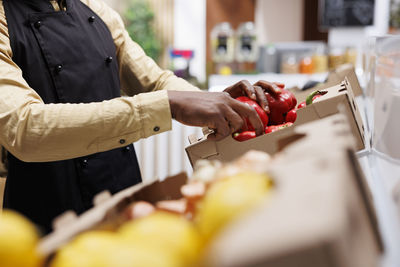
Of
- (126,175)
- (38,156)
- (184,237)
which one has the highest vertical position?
(184,237)

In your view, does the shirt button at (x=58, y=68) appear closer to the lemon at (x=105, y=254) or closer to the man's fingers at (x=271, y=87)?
the man's fingers at (x=271, y=87)

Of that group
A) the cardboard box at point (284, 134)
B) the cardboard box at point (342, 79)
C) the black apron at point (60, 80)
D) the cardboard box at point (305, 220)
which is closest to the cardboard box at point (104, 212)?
the cardboard box at point (305, 220)

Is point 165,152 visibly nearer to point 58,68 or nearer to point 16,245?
point 58,68

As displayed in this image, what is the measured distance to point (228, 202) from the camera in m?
0.50

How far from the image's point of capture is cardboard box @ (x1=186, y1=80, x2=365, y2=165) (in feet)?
3.59

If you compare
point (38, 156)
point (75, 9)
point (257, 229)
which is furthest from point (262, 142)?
point (75, 9)

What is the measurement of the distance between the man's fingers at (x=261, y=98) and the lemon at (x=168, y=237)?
87cm

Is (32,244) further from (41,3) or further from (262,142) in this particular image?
(41,3)

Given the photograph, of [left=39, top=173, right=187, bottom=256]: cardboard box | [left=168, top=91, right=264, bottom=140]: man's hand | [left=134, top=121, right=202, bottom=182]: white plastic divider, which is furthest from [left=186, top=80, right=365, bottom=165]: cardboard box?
[left=134, top=121, right=202, bottom=182]: white plastic divider

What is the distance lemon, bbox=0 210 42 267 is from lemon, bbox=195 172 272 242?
0.62 ft

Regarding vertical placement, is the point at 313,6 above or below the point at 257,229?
above

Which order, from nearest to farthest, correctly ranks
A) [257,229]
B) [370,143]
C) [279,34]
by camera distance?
[257,229] → [370,143] → [279,34]

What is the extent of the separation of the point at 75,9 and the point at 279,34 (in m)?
7.50

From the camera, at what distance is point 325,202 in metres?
0.42
